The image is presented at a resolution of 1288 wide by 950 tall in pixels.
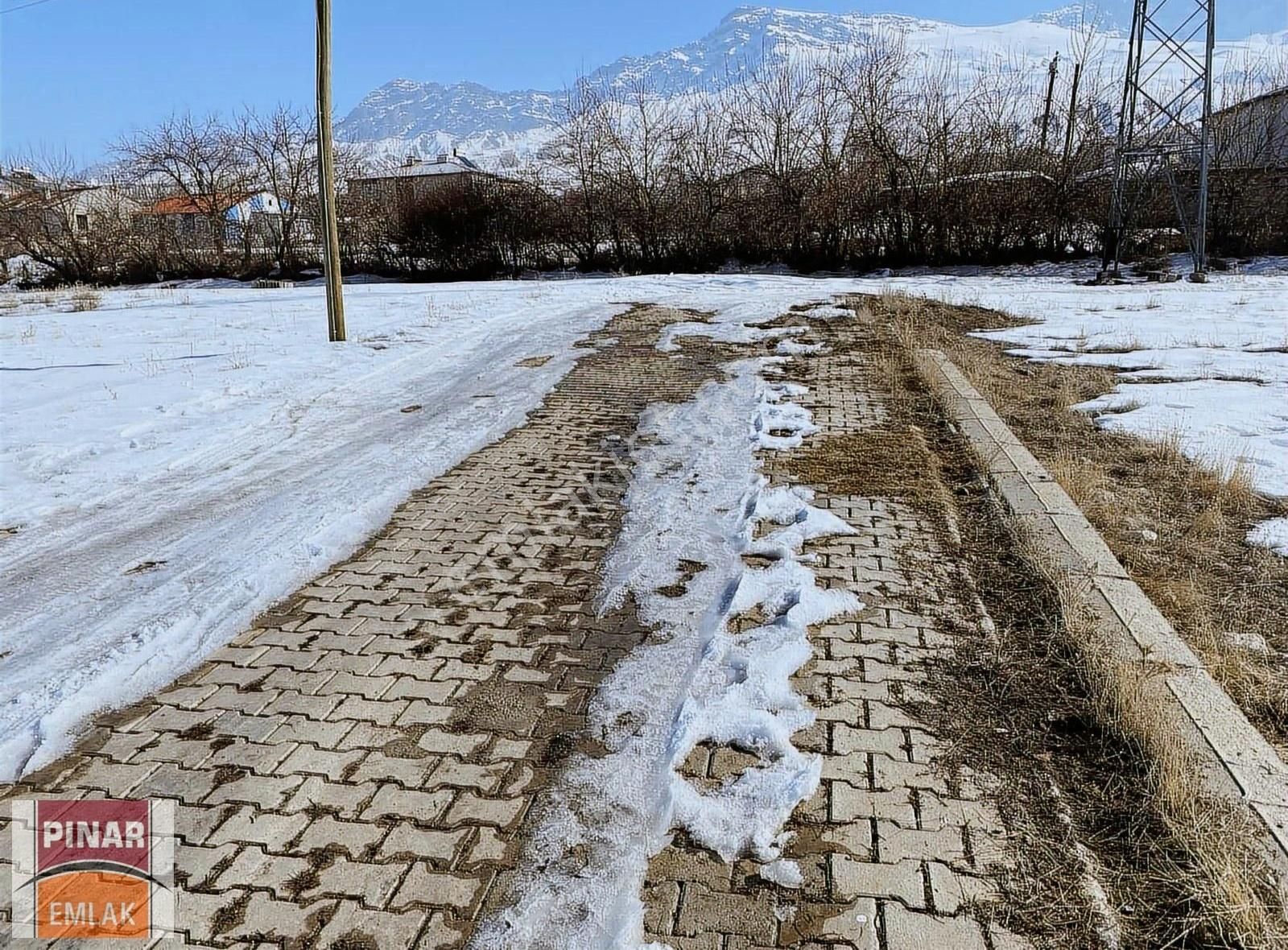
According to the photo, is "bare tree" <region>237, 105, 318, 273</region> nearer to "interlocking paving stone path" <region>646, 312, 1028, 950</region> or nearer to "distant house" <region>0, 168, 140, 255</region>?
"distant house" <region>0, 168, 140, 255</region>

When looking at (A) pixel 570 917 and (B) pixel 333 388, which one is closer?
(A) pixel 570 917

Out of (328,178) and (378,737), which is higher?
(328,178)

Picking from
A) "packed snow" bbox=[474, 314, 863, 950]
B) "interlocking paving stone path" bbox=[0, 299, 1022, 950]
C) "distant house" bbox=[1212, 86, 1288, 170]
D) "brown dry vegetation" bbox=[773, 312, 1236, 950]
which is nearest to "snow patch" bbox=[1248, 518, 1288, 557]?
"brown dry vegetation" bbox=[773, 312, 1236, 950]

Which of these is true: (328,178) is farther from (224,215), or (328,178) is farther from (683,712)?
(224,215)

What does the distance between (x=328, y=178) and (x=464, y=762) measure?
9.20 m

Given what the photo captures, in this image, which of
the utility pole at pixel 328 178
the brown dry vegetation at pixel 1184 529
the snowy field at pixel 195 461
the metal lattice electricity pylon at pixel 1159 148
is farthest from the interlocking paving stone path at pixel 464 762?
the metal lattice electricity pylon at pixel 1159 148

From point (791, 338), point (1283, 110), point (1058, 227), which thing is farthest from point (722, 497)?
point (1283, 110)

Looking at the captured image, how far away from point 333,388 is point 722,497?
16.6 ft

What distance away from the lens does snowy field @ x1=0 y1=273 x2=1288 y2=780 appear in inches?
154

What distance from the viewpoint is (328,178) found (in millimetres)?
10320

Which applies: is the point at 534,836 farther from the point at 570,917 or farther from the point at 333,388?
the point at 333,388

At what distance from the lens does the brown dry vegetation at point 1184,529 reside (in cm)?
337

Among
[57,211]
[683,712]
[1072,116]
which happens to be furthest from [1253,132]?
[57,211]

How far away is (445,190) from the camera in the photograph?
2567 centimetres
